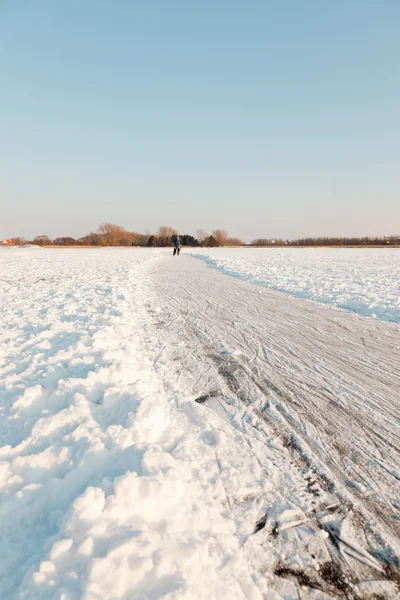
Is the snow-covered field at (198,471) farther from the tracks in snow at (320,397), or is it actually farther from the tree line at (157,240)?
the tree line at (157,240)

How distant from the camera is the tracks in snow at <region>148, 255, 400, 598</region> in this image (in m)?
1.72

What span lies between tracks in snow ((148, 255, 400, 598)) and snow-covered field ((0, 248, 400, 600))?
0.05ft

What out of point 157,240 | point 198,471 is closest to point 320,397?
point 198,471

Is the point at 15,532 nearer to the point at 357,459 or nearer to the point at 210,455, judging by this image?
the point at 210,455

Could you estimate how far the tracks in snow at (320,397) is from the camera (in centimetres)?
172

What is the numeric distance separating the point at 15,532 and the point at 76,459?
1.55 ft

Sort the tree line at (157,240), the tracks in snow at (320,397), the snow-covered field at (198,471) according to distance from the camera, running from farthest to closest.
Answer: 1. the tree line at (157,240)
2. the tracks in snow at (320,397)
3. the snow-covered field at (198,471)

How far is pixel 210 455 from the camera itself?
7.13ft

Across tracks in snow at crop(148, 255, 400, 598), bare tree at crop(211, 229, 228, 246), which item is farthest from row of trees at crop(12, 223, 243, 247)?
tracks in snow at crop(148, 255, 400, 598)

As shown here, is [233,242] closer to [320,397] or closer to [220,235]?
[220,235]

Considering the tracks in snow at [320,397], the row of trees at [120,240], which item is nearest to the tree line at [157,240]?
→ the row of trees at [120,240]

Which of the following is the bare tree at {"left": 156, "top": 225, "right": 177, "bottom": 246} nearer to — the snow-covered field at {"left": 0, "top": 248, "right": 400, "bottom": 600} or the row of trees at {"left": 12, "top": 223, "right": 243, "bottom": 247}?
the row of trees at {"left": 12, "top": 223, "right": 243, "bottom": 247}

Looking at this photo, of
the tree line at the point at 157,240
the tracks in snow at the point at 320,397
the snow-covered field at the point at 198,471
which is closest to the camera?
the snow-covered field at the point at 198,471

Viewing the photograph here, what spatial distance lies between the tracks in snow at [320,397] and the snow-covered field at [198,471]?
2 cm
